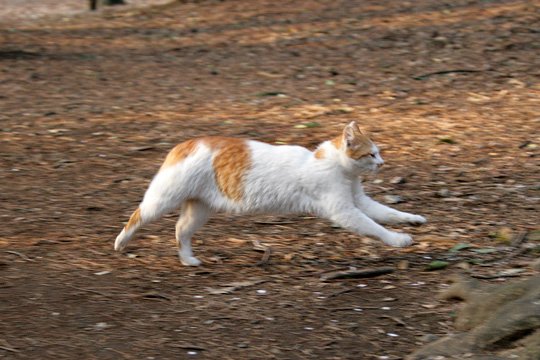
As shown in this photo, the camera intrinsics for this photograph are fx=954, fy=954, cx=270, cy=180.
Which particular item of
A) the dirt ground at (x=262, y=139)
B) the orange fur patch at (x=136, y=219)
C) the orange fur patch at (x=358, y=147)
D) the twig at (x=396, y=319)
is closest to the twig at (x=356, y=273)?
the dirt ground at (x=262, y=139)

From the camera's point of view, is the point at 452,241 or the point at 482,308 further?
the point at 452,241

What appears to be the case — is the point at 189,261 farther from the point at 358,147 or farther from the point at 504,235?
the point at 504,235

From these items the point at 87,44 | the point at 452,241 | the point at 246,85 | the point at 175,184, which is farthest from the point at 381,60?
the point at 175,184

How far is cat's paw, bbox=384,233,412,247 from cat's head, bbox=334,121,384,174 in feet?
1.46

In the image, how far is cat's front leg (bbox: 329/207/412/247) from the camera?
587 cm

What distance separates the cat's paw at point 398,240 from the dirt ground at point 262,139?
5.8 inches

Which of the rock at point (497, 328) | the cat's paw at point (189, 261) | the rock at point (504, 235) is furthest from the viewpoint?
the rock at point (504, 235)

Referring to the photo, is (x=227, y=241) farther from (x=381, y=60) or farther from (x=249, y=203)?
(x=381, y=60)

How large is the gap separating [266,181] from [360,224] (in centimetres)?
64

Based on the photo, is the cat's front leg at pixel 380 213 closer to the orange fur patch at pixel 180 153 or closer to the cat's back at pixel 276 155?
the cat's back at pixel 276 155

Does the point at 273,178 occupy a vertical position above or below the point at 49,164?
above

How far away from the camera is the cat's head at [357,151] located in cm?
590

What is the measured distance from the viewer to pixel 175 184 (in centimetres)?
582

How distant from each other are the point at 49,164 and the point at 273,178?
3.10 m
